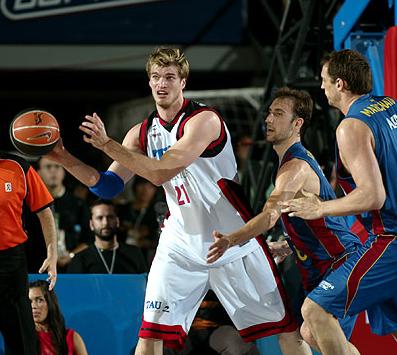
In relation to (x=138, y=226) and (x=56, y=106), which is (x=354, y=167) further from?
(x=56, y=106)

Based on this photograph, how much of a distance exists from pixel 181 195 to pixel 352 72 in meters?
1.42

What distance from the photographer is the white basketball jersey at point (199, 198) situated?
18.4 feet

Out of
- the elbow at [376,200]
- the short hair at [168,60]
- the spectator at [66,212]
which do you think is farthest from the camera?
the spectator at [66,212]

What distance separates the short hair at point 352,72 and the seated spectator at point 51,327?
291 centimetres

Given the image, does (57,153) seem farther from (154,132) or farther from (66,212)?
(66,212)

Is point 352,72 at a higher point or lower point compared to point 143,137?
higher

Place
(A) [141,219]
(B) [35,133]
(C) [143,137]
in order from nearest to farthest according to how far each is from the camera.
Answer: (B) [35,133] < (C) [143,137] < (A) [141,219]

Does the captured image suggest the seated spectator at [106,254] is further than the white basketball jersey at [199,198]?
Yes

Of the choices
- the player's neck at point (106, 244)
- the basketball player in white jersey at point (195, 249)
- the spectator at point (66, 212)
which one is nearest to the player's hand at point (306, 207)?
the basketball player in white jersey at point (195, 249)

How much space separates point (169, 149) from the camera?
532cm

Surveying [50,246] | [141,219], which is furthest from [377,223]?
[141,219]

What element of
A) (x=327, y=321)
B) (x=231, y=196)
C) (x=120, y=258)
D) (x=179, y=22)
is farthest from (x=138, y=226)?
(x=327, y=321)

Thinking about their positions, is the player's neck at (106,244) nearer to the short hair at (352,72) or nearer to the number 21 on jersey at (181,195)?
the number 21 on jersey at (181,195)

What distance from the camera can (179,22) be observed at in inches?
483
